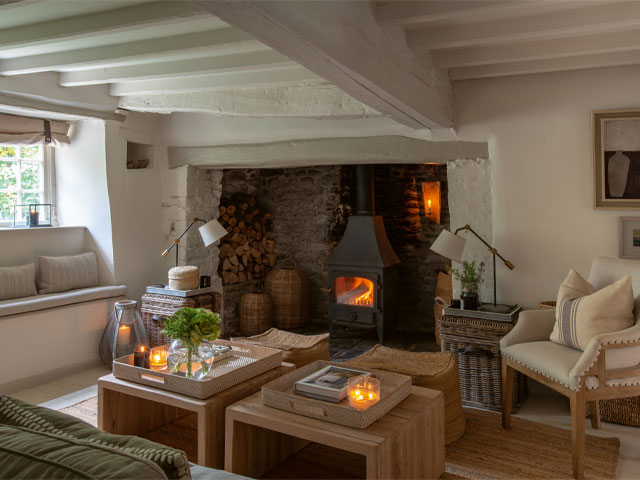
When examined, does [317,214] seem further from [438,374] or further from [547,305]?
[438,374]

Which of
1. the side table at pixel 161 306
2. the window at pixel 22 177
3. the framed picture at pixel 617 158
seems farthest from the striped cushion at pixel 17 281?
the framed picture at pixel 617 158

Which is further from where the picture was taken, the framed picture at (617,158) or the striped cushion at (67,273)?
the striped cushion at (67,273)

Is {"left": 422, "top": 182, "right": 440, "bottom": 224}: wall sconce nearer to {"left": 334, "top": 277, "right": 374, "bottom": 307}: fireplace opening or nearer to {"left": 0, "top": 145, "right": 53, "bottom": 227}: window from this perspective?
{"left": 334, "top": 277, "right": 374, "bottom": 307}: fireplace opening

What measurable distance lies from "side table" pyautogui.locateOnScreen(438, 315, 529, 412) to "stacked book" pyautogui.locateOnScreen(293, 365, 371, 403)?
43.7 inches

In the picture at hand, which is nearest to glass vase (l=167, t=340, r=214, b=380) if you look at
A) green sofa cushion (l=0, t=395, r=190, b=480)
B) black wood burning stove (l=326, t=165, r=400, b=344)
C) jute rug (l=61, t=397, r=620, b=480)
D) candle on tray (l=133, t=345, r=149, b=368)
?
candle on tray (l=133, t=345, r=149, b=368)

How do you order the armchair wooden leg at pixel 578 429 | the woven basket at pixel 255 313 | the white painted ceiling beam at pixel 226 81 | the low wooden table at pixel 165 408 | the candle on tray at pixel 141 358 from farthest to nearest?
the woven basket at pixel 255 313, the white painted ceiling beam at pixel 226 81, the candle on tray at pixel 141 358, the armchair wooden leg at pixel 578 429, the low wooden table at pixel 165 408

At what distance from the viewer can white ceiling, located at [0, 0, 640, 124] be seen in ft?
7.84

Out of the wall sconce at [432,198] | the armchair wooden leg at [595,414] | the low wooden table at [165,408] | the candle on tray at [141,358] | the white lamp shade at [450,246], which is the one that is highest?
the wall sconce at [432,198]

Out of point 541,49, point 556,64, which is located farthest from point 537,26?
point 556,64

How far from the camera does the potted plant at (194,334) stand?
8.61ft

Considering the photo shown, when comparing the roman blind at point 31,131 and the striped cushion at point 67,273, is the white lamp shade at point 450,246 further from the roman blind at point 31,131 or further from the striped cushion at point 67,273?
the roman blind at point 31,131

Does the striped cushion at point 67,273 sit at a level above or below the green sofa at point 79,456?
above

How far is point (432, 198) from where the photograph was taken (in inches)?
208

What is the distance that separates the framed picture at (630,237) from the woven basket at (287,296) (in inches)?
123
